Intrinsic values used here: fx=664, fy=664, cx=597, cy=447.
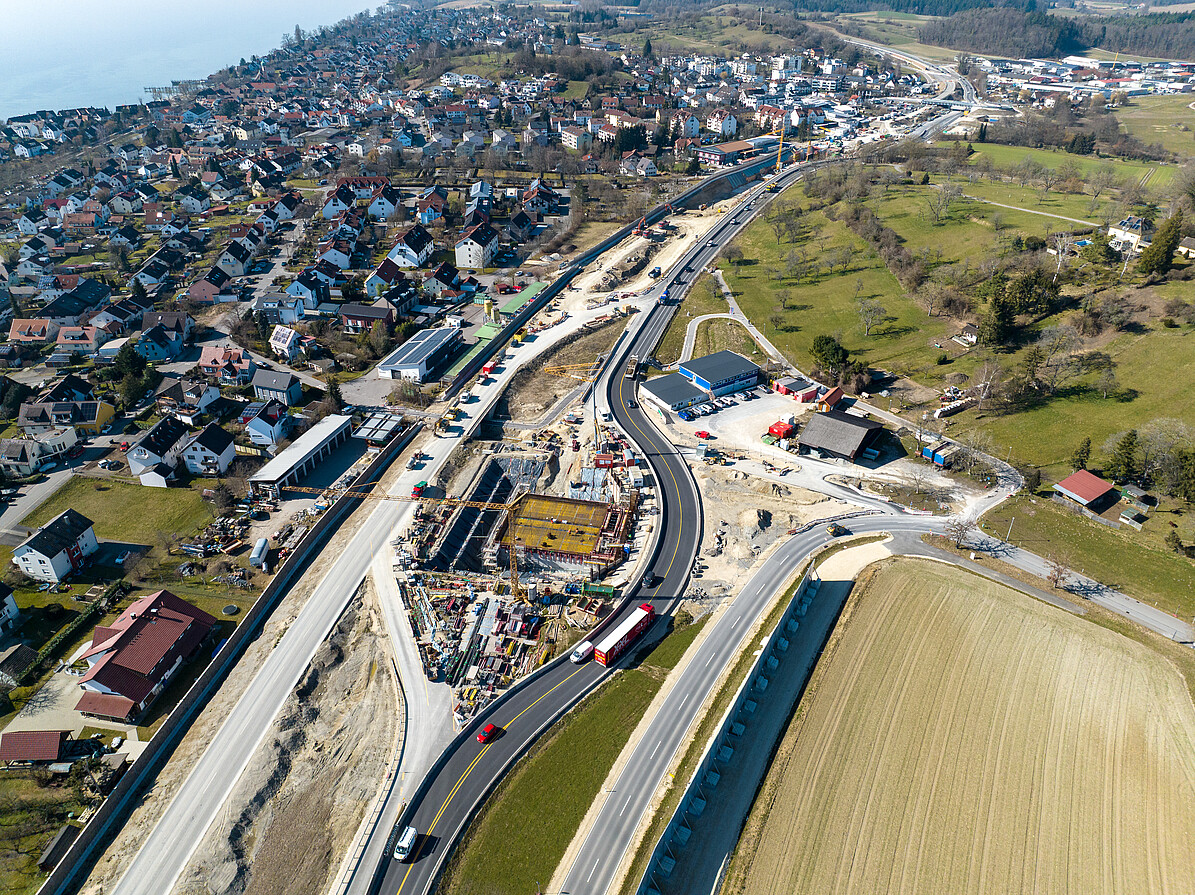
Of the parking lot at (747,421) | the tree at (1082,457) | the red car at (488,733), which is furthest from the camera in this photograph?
the parking lot at (747,421)

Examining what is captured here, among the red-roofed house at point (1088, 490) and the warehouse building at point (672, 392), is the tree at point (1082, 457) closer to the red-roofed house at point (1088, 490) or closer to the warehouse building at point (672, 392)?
the red-roofed house at point (1088, 490)

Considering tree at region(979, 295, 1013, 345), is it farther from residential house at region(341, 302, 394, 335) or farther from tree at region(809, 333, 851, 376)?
residential house at region(341, 302, 394, 335)

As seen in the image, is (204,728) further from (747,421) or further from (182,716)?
(747,421)

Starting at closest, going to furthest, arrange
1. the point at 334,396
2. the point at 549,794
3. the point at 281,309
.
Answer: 1. the point at 549,794
2. the point at 334,396
3. the point at 281,309

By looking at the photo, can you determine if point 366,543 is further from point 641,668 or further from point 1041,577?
point 1041,577

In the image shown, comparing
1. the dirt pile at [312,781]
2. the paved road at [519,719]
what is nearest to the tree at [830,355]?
the paved road at [519,719]

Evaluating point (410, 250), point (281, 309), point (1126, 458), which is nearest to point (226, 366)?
point (281, 309)

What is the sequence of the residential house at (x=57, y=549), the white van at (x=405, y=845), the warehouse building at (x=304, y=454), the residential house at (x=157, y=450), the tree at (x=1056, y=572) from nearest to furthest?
the white van at (x=405, y=845) < the tree at (x=1056, y=572) < the residential house at (x=57, y=549) < the warehouse building at (x=304, y=454) < the residential house at (x=157, y=450)
